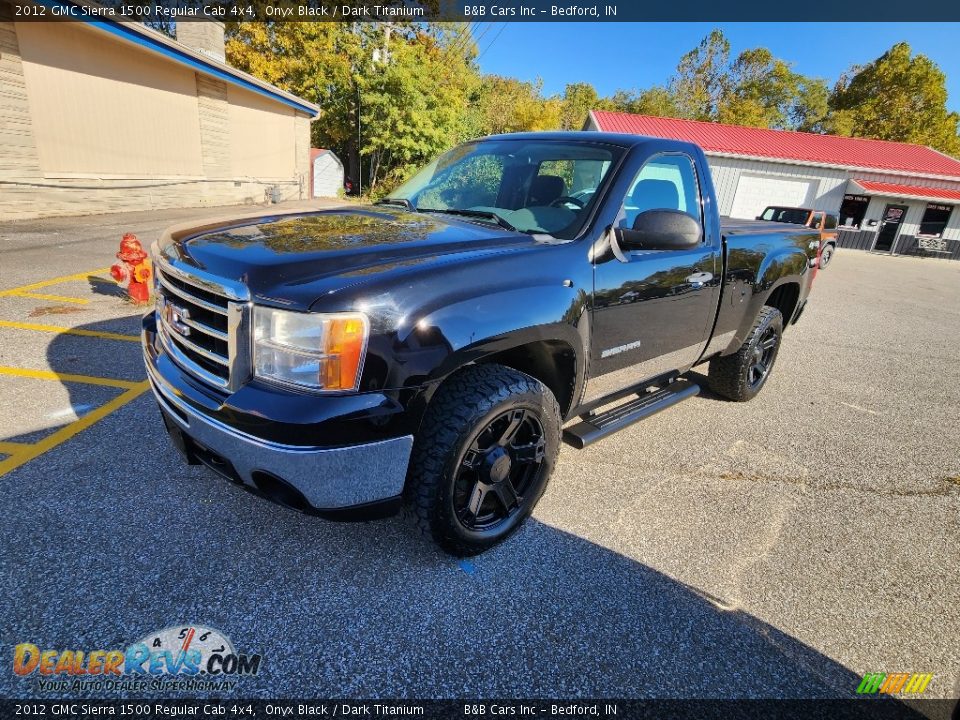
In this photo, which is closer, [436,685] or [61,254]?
[436,685]

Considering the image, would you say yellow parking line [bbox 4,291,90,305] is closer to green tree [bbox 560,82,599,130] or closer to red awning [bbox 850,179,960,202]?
red awning [bbox 850,179,960,202]

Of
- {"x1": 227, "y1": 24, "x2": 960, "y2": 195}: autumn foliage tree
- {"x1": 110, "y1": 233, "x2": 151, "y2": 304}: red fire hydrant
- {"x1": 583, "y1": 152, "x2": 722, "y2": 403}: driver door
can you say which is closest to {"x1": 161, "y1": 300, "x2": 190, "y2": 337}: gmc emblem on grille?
{"x1": 583, "y1": 152, "x2": 722, "y2": 403}: driver door

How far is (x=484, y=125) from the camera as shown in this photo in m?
32.6

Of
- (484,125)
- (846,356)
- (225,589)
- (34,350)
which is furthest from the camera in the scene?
(484,125)

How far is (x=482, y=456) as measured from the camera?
2311mm

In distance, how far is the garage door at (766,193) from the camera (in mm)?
25047

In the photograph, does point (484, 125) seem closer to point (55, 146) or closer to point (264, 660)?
point (55, 146)

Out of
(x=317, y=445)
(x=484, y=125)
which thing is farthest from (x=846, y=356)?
(x=484, y=125)

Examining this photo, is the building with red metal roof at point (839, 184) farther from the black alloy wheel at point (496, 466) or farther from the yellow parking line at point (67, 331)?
the black alloy wheel at point (496, 466)

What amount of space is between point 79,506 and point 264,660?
137cm

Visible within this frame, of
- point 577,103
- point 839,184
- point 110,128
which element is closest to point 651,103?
point 577,103

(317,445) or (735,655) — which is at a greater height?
(317,445)

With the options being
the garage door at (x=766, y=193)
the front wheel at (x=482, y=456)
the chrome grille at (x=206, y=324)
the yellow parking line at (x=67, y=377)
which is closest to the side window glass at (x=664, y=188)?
the front wheel at (x=482, y=456)

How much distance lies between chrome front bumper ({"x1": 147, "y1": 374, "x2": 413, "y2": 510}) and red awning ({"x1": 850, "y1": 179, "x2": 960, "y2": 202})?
30.5 metres
